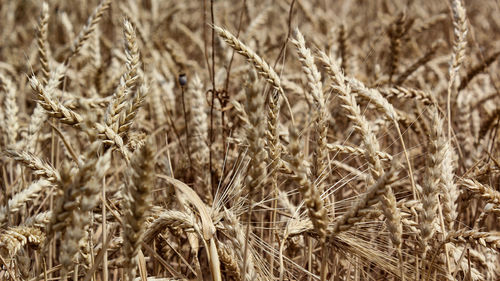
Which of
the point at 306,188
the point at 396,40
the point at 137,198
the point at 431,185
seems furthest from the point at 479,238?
the point at 396,40

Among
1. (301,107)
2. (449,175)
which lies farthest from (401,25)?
(449,175)

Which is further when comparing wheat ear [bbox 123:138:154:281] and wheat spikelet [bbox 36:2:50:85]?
wheat spikelet [bbox 36:2:50:85]

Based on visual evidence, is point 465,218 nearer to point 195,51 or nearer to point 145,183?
point 145,183

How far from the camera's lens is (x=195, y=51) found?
4707 mm

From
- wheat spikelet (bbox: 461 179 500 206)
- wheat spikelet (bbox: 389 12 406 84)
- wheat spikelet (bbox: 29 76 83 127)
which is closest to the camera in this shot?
wheat spikelet (bbox: 29 76 83 127)

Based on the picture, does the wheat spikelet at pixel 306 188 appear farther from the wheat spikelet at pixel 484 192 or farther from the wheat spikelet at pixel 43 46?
the wheat spikelet at pixel 43 46

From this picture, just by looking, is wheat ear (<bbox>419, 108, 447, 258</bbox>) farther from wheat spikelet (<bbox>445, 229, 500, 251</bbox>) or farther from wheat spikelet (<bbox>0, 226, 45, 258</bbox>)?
wheat spikelet (<bbox>0, 226, 45, 258</bbox>)

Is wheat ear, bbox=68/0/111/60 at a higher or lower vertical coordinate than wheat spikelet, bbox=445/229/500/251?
higher

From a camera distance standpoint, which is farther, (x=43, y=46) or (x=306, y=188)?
(x=43, y=46)

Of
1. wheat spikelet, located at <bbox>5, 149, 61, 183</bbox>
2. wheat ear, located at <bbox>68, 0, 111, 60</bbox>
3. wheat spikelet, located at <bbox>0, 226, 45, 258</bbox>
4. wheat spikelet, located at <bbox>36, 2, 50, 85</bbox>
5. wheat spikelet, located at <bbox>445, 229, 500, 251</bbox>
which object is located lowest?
wheat spikelet, located at <bbox>445, 229, 500, 251</bbox>

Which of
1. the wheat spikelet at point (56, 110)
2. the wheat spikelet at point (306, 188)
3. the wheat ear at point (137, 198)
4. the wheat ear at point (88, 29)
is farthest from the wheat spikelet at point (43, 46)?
the wheat spikelet at point (306, 188)

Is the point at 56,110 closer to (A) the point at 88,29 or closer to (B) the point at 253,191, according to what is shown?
(B) the point at 253,191

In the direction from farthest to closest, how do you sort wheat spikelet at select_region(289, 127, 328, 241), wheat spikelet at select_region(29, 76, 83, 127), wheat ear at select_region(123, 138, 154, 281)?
wheat spikelet at select_region(29, 76, 83, 127), wheat spikelet at select_region(289, 127, 328, 241), wheat ear at select_region(123, 138, 154, 281)

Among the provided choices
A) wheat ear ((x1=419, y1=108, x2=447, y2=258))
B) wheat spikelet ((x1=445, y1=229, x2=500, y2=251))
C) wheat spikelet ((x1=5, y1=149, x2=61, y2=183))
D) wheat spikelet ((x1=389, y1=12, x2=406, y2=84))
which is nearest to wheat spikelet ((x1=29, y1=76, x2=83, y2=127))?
wheat spikelet ((x1=5, y1=149, x2=61, y2=183))
